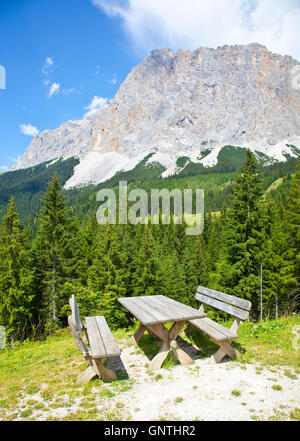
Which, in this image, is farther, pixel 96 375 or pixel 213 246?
pixel 213 246

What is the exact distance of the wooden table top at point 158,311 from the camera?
15.1 ft

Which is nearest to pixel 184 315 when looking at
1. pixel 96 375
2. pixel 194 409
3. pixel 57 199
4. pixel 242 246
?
pixel 194 409

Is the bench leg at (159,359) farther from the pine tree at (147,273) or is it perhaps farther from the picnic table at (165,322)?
the pine tree at (147,273)

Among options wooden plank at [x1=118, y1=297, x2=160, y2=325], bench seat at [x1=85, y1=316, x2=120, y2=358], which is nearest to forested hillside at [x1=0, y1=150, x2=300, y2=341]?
bench seat at [x1=85, y1=316, x2=120, y2=358]

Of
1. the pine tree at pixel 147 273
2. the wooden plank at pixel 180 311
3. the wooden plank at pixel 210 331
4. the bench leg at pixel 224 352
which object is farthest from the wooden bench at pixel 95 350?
the pine tree at pixel 147 273

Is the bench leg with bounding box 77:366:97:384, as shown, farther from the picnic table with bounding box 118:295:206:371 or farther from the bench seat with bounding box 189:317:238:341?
the bench seat with bounding box 189:317:238:341

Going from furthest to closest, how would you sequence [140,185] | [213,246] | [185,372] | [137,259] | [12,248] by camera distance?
1. [140,185]
2. [213,246]
3. [137,259]
4. [12,248]
5. [185,372]

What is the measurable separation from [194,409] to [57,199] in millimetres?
20309

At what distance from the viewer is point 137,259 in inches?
964

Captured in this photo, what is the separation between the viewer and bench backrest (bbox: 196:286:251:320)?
4965 millimetres

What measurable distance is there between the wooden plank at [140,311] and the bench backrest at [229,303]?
1.65m

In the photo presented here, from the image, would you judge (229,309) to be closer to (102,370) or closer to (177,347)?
(177,347)

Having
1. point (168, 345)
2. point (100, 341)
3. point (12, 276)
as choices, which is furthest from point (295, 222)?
point (12, 276)
